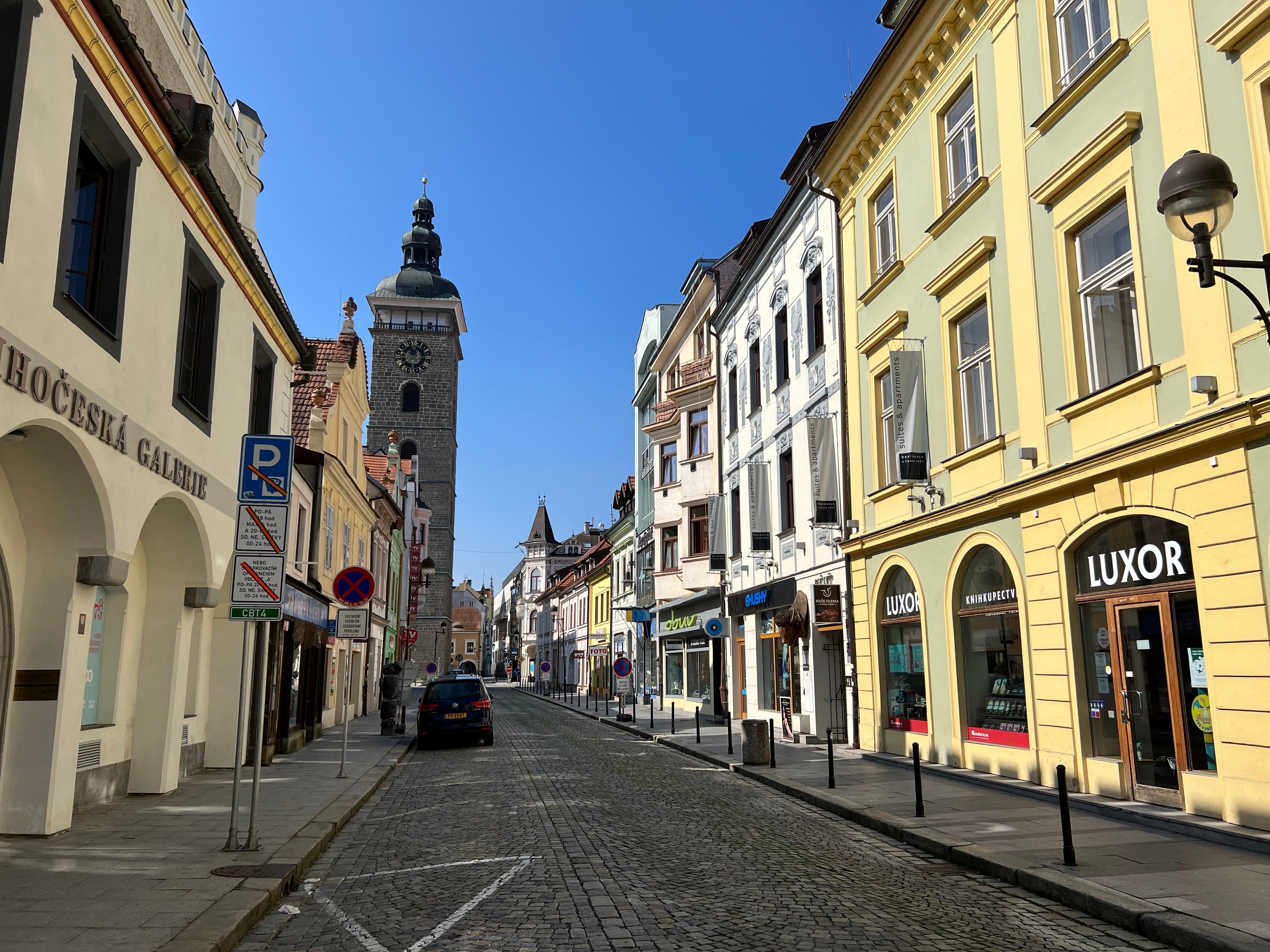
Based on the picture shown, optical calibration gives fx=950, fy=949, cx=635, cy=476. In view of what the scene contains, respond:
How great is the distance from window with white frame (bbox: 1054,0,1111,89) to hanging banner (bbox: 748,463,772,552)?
41.9 ft

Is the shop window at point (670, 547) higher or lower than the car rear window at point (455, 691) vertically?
higher

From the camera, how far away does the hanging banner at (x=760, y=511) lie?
2398 cm

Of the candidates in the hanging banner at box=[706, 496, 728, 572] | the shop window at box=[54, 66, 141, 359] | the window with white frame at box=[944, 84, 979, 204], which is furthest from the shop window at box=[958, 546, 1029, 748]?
the hanging banner at box=[706, 496, 728, 572]

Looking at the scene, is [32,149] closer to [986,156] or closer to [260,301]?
[260,301]

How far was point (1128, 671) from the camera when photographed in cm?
1099

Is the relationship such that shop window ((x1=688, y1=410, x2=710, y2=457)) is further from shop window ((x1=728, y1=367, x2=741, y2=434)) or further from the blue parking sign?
the blue parking sign

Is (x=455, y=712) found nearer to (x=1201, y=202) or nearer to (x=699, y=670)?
(x=699, y=670)

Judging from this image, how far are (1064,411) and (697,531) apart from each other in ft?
69.1

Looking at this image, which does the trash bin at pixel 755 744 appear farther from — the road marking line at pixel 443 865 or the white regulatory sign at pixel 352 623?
the road marking line at pixel 443 865

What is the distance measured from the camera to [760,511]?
957 inches

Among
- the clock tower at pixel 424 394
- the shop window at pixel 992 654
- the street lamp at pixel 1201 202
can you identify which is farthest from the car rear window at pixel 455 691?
the clock tower at pixel 424 394

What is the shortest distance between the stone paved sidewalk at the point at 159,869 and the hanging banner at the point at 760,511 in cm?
1269

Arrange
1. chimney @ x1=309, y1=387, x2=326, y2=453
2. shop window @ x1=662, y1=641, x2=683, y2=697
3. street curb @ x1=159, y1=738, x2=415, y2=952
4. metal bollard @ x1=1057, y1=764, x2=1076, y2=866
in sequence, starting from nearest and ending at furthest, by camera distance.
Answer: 1. street curb @ x1=159, y1=738, x2=415, y2=952
2. metal bollard @ x1=1057, y1=764, x2=1076, y2=866
3. chimney @ x1=309, y1=387, x2=326, y2=453
4. shop window @ x1=662, y1=641, x2=683, y2=697

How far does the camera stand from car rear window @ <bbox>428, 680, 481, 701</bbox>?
2259 centimetres
